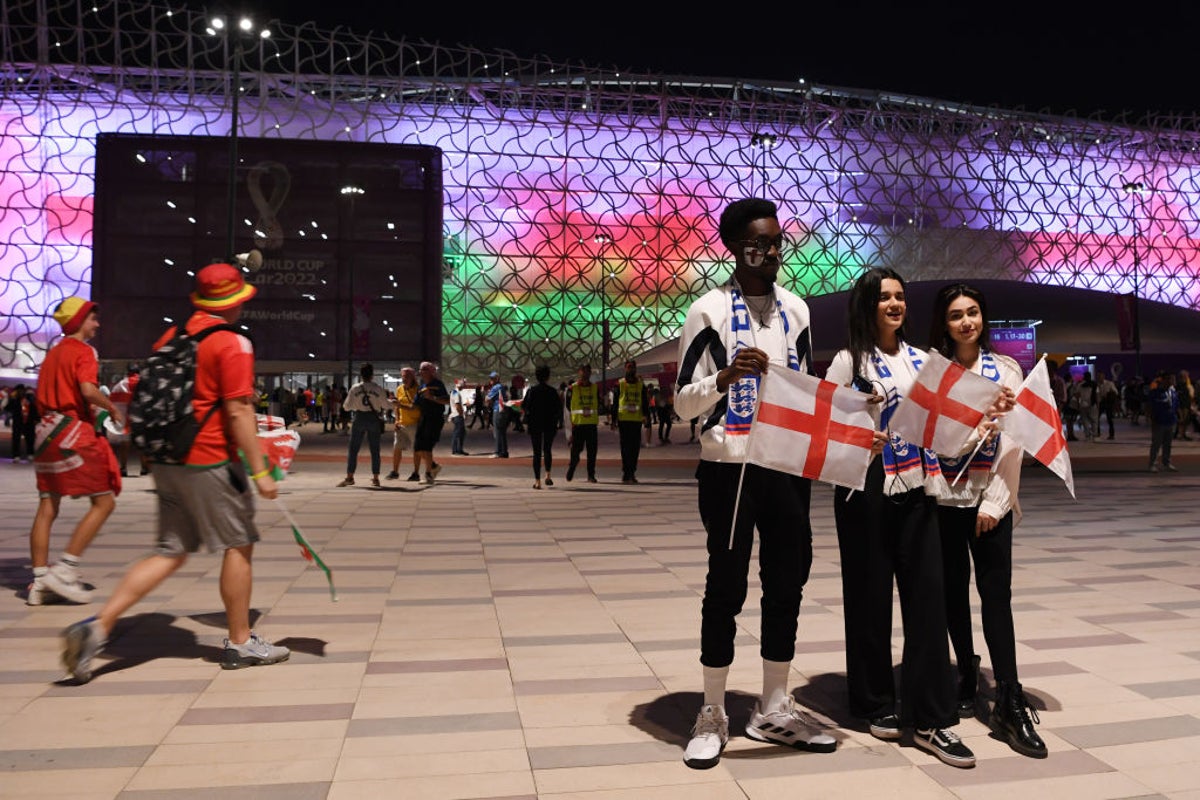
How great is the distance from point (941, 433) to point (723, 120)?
187 ft

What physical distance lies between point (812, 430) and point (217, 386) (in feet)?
8.75

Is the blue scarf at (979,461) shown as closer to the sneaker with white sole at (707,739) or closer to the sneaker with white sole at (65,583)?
the sneaker with white sole at (707,739)

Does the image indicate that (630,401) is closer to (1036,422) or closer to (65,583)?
(65,583)

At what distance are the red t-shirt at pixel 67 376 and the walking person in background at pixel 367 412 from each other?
8096 millimetres

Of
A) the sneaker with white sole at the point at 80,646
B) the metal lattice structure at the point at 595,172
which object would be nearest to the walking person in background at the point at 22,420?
the sneaker with white sole at the point at 80,646

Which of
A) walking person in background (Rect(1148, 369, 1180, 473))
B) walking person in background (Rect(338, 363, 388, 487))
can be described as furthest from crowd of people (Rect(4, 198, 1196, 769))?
walking person in background (Rect(1148, 369, 1180, 473))

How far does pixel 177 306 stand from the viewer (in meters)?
39.7

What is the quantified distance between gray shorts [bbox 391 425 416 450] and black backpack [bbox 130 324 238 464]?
11.1 metres

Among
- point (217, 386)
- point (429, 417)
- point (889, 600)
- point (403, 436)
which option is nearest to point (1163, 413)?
point (429, 417)

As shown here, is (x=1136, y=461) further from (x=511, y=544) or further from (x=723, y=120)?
(x=723, y=120)

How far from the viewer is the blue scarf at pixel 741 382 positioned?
134 inches

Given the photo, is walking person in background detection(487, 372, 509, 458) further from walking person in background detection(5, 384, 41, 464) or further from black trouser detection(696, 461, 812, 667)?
black trouser detection(696, 461, 812, 667)

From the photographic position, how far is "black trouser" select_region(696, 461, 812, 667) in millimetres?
3391

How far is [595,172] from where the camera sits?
55875 millimetres
